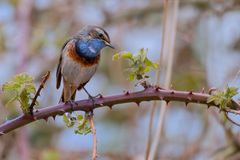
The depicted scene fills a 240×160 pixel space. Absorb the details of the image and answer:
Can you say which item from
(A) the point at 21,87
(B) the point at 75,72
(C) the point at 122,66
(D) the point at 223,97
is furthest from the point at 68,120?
(C) the point at 122,66

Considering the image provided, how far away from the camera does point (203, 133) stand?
3.09 m

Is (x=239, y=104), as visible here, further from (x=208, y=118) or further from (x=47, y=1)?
(x=47, y=1)

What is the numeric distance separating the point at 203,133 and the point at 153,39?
4.07 ft

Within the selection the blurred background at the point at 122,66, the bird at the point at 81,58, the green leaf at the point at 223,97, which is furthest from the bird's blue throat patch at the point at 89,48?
the green leaf at the point at 223,97

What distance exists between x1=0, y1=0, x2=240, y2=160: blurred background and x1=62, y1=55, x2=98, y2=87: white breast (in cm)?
37

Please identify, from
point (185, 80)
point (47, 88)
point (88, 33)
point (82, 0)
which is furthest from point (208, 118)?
point (82, 0)

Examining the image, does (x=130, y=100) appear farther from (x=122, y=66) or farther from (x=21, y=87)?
(x=122, y=66)

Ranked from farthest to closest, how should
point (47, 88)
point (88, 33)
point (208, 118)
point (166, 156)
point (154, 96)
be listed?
point (47, 88), point (166, 156), point (208, 118), point (88, 33), point (154, 96)

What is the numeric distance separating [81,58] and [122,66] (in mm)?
901

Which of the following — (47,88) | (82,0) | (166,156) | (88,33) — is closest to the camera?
(88,33)

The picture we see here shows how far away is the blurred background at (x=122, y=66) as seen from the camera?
3074 millimetres

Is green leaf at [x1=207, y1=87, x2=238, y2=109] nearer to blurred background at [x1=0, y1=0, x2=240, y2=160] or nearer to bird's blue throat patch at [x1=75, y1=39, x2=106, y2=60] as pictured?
bird's blue throat patch at [x1=75, y1=39, x2=106, y2=60]

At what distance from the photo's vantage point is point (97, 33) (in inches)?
96.7

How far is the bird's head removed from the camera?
2.43m
